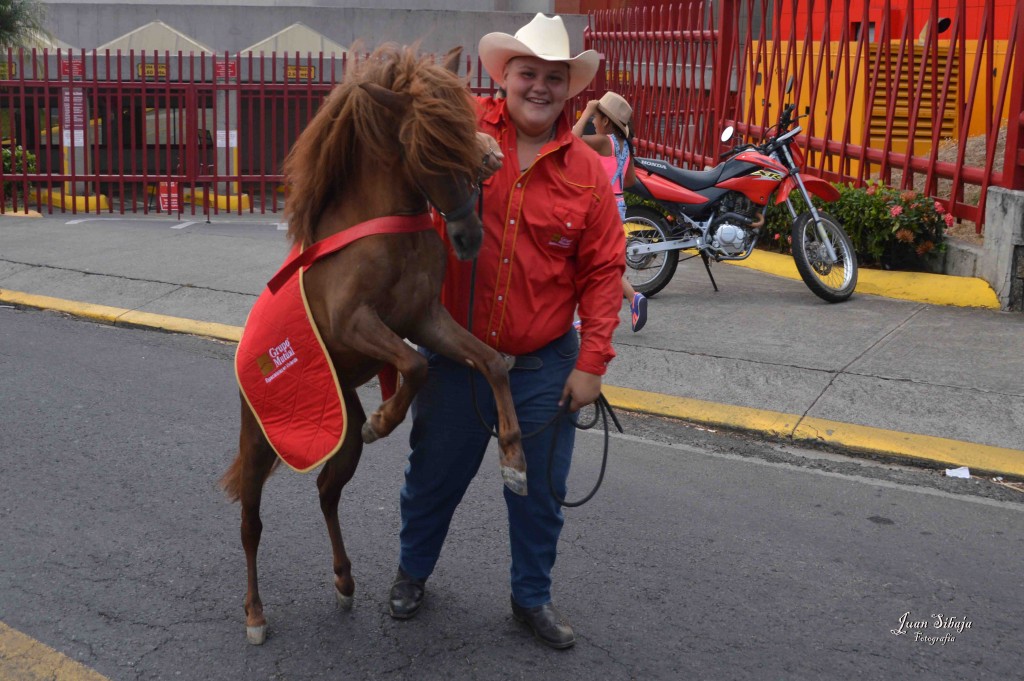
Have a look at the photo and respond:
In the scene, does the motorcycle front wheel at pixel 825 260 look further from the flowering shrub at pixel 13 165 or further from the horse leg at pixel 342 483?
the flowering shrub at pixel 13 165

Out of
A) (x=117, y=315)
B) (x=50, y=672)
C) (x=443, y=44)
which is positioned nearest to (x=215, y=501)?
(x=50, y=672)

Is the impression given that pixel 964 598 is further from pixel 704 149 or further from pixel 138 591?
pixel 704 149

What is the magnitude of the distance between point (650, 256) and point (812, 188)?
1368mm

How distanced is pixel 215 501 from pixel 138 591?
3.00 ft

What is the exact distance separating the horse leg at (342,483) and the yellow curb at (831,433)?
9.08 ft

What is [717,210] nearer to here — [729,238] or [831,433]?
[729,238]

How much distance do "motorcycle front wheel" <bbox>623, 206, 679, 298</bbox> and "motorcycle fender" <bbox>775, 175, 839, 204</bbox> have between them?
924mm

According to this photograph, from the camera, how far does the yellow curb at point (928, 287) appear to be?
27.3ft

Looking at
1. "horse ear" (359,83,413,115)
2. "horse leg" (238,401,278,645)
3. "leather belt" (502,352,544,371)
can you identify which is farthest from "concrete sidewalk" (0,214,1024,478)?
"horse ear" (359,83,413,115)

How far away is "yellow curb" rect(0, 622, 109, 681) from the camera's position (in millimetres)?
3561

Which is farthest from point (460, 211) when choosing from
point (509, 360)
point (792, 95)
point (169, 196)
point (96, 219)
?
point (169, 196)

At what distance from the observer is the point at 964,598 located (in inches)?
166

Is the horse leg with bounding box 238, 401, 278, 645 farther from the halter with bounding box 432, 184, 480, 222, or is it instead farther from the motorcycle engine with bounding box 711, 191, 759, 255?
the motorcycle engine with bounding box 711, 191, 759, 255

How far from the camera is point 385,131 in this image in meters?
3.19
